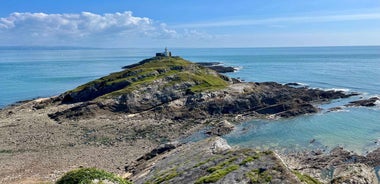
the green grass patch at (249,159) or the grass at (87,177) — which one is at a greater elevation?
the grass at (87,177)

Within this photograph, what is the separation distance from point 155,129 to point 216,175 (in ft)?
124

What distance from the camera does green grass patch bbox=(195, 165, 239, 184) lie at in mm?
31498

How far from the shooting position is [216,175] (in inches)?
1260

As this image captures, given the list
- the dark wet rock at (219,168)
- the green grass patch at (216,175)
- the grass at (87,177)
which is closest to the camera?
the grass at (87,177)

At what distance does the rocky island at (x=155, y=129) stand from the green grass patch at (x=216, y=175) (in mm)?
92

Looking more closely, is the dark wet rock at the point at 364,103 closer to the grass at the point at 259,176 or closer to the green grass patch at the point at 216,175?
the green grass patch at the point at 216,175

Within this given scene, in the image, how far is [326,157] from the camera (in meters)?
49.7

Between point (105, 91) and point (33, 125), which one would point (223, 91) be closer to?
point (105, 91)

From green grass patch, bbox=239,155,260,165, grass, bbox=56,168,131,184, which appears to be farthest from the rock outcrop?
grass, bbox=56,168,131,184

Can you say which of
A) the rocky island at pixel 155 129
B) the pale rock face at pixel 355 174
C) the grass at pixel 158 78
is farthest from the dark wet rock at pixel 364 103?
the pale rock face at pixel 355 174

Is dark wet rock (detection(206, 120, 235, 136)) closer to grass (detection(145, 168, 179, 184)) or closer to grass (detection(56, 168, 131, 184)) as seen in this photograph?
grass (detection(145, 168, 179, 184))

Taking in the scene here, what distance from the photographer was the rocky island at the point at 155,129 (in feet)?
117

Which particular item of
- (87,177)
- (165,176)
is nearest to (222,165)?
(165,176)

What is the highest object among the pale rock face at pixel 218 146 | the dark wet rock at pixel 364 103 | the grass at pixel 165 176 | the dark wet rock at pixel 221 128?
the pale rock face at pixel 218 146
